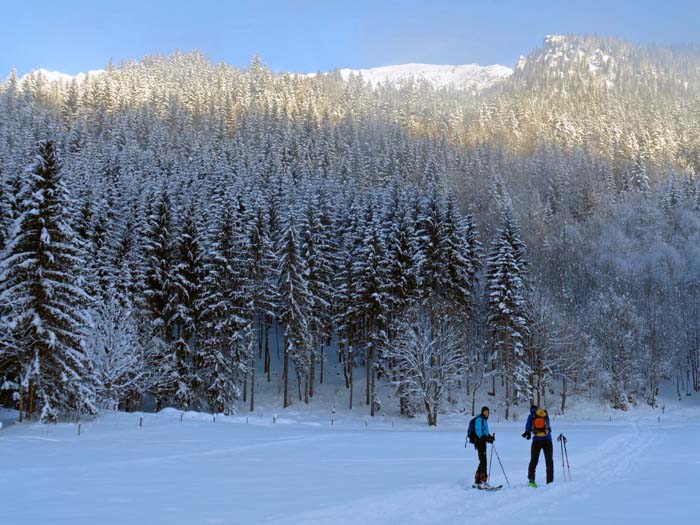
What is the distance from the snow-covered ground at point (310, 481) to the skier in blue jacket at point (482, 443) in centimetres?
39

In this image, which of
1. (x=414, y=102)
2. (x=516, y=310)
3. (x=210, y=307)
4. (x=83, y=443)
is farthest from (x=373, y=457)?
(x=414, y=102)

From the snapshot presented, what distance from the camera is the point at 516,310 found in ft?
159

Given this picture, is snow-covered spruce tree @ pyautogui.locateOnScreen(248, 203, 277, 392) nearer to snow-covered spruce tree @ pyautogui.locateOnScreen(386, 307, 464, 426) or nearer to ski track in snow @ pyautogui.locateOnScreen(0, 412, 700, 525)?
snow-covered spruce tree @ pyautogui.locateOnScreen(386, 307, 464, 426)

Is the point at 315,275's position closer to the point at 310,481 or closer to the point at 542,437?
the point at 310,481

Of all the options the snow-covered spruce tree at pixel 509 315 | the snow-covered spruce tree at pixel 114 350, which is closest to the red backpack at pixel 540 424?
the snow-covered spruce tree at pixel 114 350

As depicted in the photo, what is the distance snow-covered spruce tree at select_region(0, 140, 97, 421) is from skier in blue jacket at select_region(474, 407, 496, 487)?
70.2 ft

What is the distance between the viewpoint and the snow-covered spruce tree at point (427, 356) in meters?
43.4

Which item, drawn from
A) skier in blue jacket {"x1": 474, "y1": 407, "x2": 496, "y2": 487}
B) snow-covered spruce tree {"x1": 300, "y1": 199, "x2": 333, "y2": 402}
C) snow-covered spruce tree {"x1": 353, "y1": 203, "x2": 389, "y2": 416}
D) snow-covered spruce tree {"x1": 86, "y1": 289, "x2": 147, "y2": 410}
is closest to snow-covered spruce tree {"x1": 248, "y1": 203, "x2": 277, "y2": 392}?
snow-covered spruce tree {"x1": 300, "y1": 199, "x2": 333, "y2": 402}

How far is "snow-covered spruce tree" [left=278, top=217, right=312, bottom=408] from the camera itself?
49219mm

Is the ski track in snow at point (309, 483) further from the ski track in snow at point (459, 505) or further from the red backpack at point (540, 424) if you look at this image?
the red backpack at point (540, 424)

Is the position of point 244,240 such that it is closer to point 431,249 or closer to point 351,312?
point 351,312

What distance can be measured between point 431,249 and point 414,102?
15884 centimetres

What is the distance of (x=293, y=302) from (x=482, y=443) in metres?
36.7

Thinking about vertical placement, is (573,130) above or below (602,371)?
above
